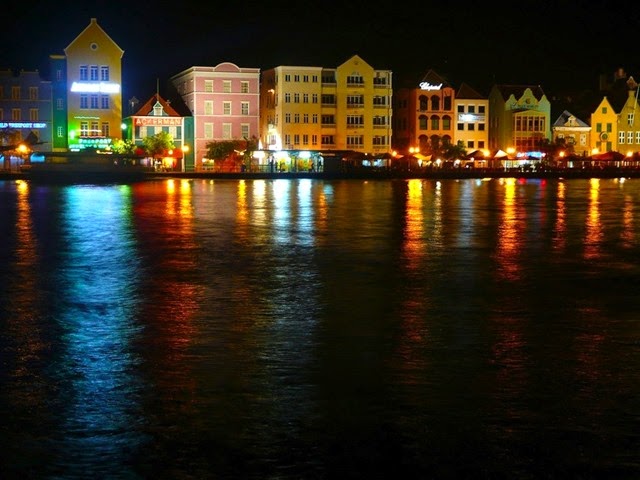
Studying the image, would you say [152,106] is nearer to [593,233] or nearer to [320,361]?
[593,233]

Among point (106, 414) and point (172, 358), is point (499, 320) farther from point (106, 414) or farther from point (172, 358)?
point (106, 414)

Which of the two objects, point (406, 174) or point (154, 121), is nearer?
point (406, 174)

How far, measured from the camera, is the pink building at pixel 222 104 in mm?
97062

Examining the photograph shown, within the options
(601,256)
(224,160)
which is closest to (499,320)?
(601,256)

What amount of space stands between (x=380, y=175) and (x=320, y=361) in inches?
3157

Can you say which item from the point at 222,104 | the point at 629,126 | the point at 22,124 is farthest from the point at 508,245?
the point at 629,126

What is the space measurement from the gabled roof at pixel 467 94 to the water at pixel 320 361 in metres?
91.3

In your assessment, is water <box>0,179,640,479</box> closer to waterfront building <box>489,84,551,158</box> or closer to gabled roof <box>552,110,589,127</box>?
waterfront building <box>489,84,551,158</box>

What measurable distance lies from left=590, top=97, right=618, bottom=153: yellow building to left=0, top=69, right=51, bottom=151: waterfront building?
63828 millimetres

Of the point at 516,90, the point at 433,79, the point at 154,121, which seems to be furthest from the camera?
the point at 516,90

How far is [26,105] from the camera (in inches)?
3698

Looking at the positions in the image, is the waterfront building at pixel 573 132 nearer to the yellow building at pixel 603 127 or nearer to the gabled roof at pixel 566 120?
the gabled roof at pixel 566 120

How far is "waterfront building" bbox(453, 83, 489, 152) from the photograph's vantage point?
111750mm

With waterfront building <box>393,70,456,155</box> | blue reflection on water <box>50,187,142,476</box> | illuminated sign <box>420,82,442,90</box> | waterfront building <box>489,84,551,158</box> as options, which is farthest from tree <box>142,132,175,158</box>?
blue reflection on water <box>50,187,142,476</box>
